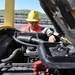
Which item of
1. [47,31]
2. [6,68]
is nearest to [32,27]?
[47,31]

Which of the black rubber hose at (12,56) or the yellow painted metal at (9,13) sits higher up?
the yellow painted metal at (9,13)

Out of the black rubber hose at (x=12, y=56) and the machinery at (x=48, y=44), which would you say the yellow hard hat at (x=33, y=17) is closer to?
the machinery at (x=48, y=44)

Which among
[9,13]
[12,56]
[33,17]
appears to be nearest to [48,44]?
[12,56]

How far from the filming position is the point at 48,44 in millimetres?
3947

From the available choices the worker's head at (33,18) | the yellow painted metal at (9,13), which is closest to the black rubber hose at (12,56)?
the worker's head at (33,18)

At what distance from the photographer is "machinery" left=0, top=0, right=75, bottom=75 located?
11.1 ft

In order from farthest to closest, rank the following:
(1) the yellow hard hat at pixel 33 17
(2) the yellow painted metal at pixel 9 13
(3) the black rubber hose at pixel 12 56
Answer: (2) the yellow painted metal at pixel 9 13, (1) the yellow hard hat at pixel 33 17, (3) the black rubber hose at pixel 12 56

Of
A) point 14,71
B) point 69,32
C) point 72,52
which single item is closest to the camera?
point 72,52

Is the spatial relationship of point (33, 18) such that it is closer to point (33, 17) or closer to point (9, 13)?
point (33, 17)

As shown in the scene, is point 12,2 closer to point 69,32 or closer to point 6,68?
point 6,68

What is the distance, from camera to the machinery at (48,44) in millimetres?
3395

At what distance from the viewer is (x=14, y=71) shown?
15.7 ft

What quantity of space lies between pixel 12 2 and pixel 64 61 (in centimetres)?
431

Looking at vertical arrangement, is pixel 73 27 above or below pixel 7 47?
above
